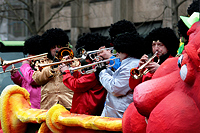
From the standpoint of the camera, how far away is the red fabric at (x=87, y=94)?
4.47m

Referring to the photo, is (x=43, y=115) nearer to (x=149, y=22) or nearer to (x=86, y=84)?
(x=86, y=84)

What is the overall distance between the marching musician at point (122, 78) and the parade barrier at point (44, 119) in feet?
1.36

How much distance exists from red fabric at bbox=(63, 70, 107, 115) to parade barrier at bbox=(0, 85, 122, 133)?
510 mm

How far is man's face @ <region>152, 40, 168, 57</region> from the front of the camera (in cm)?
418

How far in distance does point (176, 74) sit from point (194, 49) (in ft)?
0.84

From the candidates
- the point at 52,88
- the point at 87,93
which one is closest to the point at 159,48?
the point at 87,93

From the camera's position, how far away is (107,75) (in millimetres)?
4008

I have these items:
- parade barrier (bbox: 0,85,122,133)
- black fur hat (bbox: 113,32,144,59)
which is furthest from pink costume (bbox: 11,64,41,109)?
black fur hat (bbox: 113,32,144,59)

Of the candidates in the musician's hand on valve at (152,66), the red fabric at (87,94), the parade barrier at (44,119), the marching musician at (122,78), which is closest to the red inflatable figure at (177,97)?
the parade barrier at (44,119)

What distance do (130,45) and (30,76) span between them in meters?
2.26

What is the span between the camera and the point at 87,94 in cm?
454

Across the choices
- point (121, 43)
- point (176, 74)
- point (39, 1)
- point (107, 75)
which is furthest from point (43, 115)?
point (39, 1)

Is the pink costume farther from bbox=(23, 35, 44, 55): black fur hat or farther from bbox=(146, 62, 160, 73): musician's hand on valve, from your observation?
bbox=(146, 62, 160, 73): musician's hand on valve

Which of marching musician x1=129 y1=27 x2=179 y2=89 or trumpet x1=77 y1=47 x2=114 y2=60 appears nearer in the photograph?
marching musician x1=129 y1=27 x2=179 y2=89
